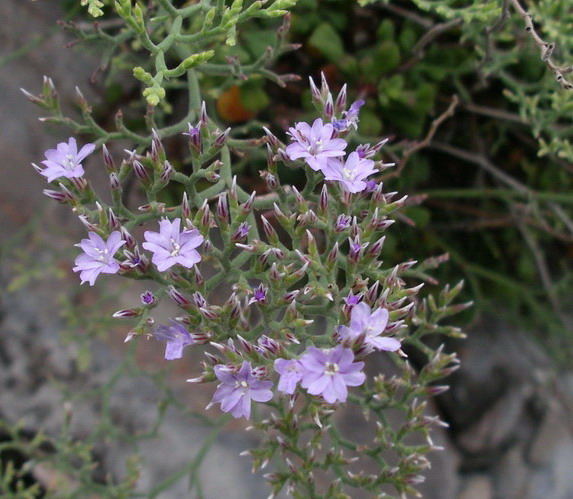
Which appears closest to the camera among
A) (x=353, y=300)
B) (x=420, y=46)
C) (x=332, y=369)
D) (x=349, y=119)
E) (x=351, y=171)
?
(x=332, y=369)

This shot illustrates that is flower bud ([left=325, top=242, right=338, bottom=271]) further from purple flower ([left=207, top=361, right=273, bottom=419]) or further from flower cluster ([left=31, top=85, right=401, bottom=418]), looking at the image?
purple flower ([left=207, top=361, right=273, bottom=419])

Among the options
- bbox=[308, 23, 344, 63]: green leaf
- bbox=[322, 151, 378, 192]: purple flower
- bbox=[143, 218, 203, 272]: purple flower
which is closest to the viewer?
bbox=[143, 218, 203, 272]: purple flower

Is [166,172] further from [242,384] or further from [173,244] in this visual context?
[242,384]

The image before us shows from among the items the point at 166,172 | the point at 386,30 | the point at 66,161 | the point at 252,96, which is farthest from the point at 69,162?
the point at 386,30

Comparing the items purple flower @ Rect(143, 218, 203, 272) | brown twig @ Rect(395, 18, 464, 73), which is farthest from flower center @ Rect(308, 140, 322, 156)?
brown twig @ Rect(395, 18, 464, 73)

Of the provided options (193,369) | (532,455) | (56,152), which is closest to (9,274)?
(193,369)

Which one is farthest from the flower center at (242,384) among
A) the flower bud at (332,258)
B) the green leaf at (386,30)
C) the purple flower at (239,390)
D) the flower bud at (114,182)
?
the green leaf at (386,30)
